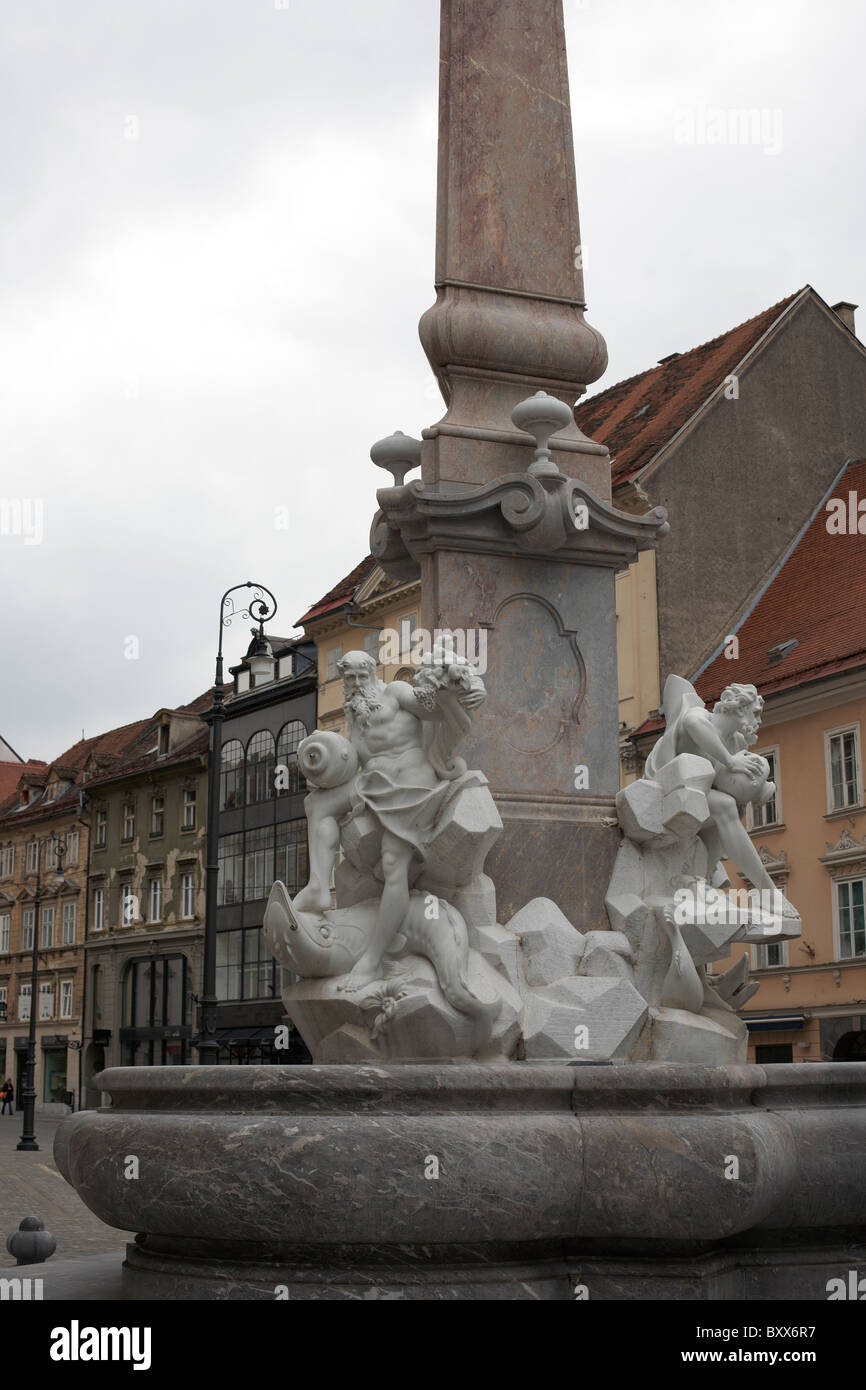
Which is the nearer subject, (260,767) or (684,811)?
(684,811)

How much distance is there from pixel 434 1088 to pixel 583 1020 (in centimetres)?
137

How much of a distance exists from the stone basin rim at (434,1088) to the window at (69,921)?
51273 mm

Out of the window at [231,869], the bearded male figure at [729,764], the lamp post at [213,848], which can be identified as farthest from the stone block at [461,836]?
the window at [231,869]

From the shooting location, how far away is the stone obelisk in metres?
7.78

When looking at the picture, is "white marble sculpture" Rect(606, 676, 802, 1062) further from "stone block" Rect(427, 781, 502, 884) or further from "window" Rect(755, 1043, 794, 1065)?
"window" Rect(755, 1043, 794, 1065)

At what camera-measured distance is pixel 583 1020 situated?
6.83m

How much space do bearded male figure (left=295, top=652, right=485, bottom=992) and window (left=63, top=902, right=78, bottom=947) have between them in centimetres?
5023

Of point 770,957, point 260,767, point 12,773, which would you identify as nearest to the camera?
point 770,957

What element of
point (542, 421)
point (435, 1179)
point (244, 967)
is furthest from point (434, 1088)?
point (244, 967)

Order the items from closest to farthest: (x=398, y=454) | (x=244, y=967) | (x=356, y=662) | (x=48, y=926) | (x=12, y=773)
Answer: (x=356, y=662) → (x=398, y=454) → (x=244, y=967) → (x=48, y=926) → (x=12, y=773)

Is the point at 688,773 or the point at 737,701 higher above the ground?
the point at 737,701

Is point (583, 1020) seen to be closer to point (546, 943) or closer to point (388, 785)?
point (546, 943)

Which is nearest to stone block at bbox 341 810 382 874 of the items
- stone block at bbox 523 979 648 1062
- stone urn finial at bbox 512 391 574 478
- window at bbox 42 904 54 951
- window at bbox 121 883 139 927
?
stone block at bbox 523 979 648 1062
